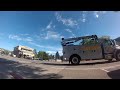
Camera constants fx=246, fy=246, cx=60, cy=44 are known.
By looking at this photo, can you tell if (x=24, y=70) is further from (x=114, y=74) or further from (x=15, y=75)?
(x=114, y=74)

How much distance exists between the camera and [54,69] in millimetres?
5352

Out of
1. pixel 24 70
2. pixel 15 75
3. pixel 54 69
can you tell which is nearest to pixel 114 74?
pixel 54 69

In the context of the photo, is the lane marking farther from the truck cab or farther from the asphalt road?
the truck cab

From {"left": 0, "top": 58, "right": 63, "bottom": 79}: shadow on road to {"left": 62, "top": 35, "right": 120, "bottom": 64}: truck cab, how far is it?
1.84 feet

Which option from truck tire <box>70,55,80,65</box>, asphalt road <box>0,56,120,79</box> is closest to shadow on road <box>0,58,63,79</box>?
asphalt road <box>0,56,120,79</box>

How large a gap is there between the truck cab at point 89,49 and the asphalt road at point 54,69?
0.13 m

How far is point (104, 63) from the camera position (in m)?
5.36

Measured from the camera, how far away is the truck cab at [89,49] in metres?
5.26

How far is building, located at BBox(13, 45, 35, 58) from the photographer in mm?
5160

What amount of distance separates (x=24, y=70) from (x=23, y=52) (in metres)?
0.39

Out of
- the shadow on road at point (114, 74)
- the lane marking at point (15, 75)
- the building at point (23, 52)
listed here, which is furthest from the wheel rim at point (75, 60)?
the lane marking at point (15, 75)

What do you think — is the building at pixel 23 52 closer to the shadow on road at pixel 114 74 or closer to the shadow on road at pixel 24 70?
the shadow on road at pixel 24 70
